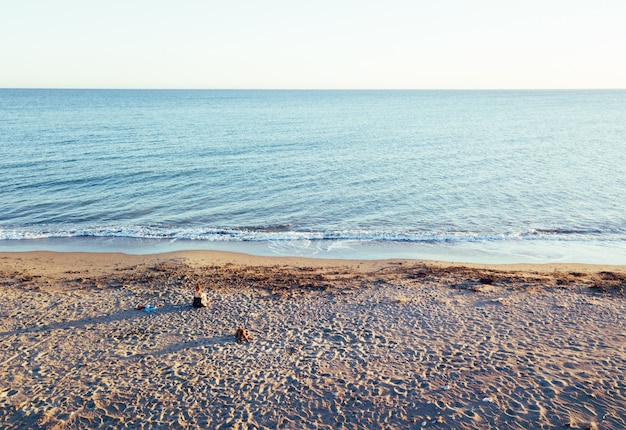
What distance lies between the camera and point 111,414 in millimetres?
9805

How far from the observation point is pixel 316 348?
12.4 meters

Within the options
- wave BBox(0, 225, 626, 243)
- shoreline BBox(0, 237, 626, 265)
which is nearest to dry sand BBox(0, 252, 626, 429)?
shoreline BBox(0, 237, 626, 265)

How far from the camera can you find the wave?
23250mm

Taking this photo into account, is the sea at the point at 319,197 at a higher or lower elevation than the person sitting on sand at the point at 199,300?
lower

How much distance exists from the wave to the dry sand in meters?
4.49

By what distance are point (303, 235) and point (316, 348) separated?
1162cm

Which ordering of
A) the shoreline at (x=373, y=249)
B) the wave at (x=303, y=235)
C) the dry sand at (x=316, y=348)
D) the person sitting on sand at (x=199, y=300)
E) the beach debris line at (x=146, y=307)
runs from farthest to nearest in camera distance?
the wave at (x=303, y=235) → the shoreline at (x=373, y=249) → the person sitting on sand at (x=199, y=300) → the beach debris line at (x=146, y=307) → the dry sand at (x=316, y=348)

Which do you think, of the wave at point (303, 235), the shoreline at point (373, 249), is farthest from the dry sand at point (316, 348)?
the wave at point (303, 235)

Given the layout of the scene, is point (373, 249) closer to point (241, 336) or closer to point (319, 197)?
point (319, 197)

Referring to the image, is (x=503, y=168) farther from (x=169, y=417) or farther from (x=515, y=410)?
(x=169, y=417)

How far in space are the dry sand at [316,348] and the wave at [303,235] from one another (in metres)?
4.49

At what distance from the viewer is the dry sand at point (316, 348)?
976 centimetres

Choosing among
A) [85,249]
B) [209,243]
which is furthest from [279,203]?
[85,249]

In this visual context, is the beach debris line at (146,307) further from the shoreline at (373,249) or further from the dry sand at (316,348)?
the shoreline at (373,249)
